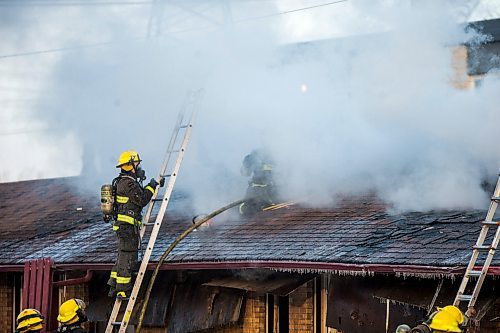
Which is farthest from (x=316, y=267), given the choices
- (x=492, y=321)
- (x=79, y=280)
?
(x=79, y=280)

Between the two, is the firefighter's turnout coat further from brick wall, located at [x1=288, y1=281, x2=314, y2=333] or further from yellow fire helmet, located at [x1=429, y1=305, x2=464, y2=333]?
yellow fire helmet, located at [x1=429, y1=305, x2=464, y2=333]

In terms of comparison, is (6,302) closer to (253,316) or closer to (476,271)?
(253,316)

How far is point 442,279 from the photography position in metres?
7.96

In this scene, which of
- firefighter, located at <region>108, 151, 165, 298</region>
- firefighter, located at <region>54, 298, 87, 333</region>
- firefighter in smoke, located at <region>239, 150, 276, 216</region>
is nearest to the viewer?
firefighter, located at <region>54, 298, 87, 333</region>

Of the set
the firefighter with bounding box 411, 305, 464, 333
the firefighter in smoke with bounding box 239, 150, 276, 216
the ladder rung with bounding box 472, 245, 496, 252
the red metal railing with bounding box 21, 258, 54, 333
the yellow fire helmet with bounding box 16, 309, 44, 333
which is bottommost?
the firefighter with bounding box 411, 305, 464, 333

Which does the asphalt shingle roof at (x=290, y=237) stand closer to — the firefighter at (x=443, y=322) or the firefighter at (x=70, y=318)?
the firefighter at (x=443, y=322)

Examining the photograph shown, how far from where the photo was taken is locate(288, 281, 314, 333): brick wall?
1017 cm

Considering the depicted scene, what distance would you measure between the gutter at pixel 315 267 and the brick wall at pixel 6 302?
2.51m

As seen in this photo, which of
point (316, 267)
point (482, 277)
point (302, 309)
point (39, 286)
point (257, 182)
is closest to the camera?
point (482, 277)

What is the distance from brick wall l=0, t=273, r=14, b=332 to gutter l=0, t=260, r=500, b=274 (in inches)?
99.0

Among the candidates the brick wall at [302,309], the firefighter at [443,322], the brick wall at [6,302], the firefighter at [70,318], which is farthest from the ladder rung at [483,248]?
the brick wall at [6,302]

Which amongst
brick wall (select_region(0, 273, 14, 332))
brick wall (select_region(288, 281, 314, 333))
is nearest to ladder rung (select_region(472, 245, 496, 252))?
brick wall (select_region(288, 281, 314, 333))

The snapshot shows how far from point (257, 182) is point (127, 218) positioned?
6.82 ft

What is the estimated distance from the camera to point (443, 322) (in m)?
6.33
